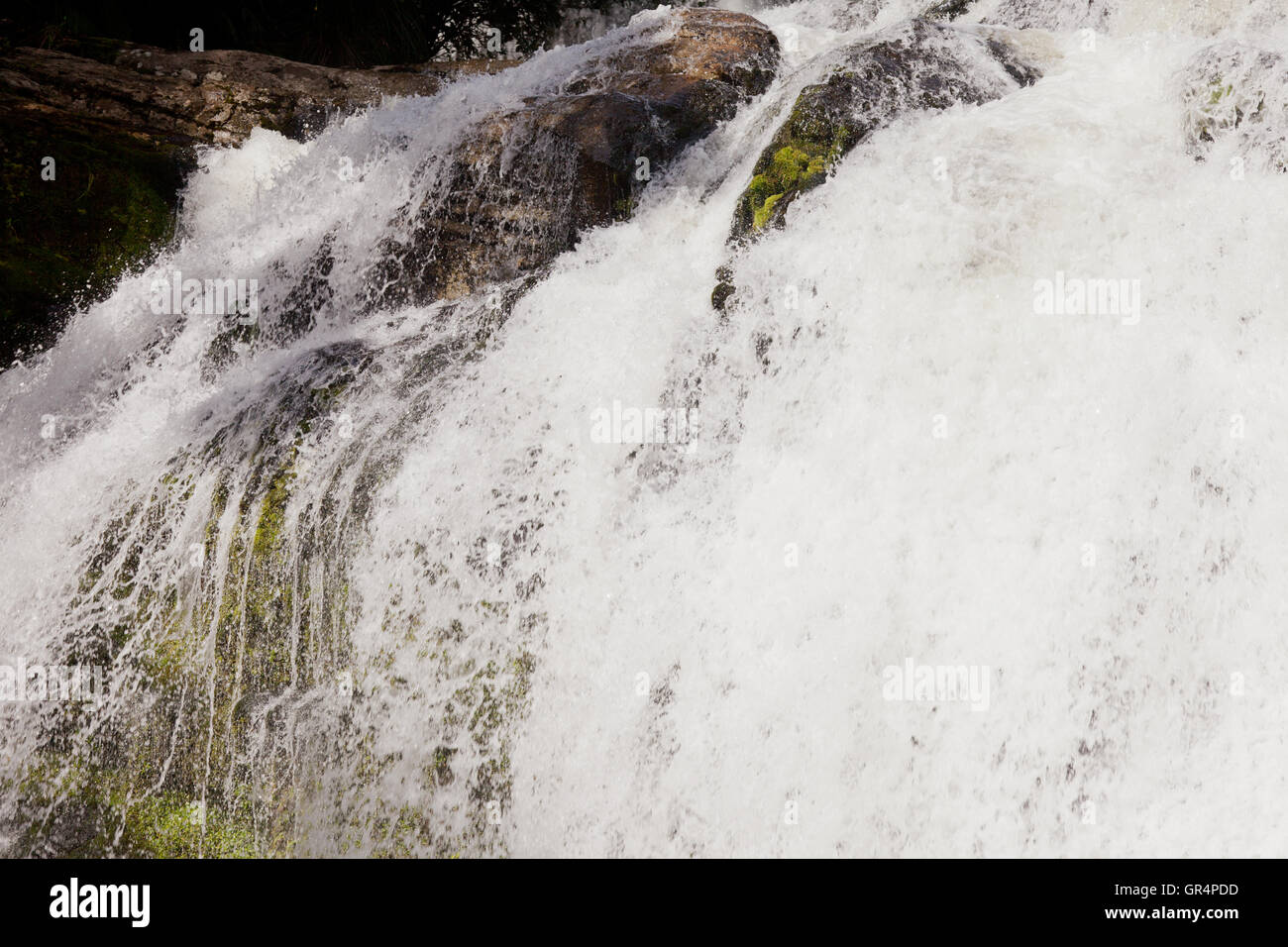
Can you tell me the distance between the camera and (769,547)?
3.68m

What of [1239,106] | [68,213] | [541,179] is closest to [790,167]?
[541,179]

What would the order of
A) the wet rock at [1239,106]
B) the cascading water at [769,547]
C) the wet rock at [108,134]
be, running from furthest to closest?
the wet rock at [108,134], the wet rock at [1239,106], the cascading water at [769,547]

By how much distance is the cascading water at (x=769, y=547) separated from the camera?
314 centimetres

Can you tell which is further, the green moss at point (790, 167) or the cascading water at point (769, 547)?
the green moss at point (790, 167)

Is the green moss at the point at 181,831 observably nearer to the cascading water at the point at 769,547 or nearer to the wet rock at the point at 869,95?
the cascading water at the point at 769,547

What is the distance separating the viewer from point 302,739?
12.2 ft

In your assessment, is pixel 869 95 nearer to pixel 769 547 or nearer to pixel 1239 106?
pixel 1239 106

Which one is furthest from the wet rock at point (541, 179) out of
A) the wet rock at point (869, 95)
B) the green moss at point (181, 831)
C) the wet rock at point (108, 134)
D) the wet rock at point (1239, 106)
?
the green moss at point (181, 831)

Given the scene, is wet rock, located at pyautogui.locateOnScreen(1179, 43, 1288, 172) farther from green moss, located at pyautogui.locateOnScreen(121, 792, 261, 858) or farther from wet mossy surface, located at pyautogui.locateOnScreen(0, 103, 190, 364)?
wet mossy surface, located at pyautogui.locateOnScreen(0, 103, 190, 364)

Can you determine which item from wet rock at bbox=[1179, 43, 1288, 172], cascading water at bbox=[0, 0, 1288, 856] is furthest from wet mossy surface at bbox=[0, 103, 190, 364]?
wet rock at bbox=[1179, 43, 1288, 172]

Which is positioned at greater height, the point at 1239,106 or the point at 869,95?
the point at 869,95

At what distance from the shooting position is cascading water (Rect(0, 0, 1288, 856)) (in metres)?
3.14

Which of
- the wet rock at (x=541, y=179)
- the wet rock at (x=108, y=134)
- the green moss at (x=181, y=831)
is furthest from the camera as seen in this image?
the wet rock at (x=108, y=134)

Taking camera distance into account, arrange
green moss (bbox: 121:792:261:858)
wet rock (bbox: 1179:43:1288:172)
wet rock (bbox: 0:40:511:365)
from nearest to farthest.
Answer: green moss (bbox: 121:792:261:858)
wet rock (bbox: 1179:43:1288:172)
wet rock (bbox: 0:40:511:365)
